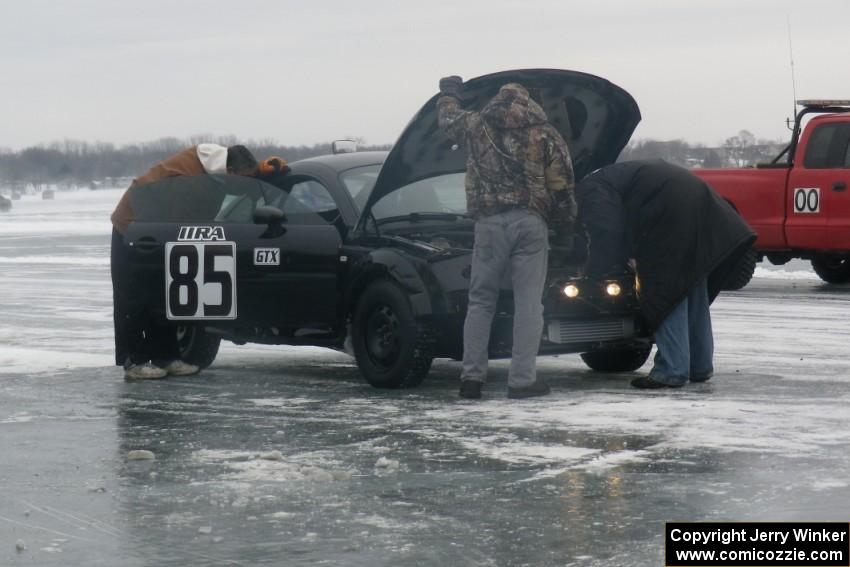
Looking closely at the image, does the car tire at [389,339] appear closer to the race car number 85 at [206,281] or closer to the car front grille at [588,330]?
the car front grille at [588,330]

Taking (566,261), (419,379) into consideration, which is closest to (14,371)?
(419,379)

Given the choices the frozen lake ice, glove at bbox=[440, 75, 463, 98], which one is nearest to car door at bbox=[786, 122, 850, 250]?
the frozen lake ice

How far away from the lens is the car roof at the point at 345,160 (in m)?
10.5

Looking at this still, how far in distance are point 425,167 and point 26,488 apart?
3.92 m

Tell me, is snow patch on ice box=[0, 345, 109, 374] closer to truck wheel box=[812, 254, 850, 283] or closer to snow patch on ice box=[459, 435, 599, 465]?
snow patch on ice box=[459, 435, 599, 465]

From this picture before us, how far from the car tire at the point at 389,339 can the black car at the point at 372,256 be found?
0.4 inches

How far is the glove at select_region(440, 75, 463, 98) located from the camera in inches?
360

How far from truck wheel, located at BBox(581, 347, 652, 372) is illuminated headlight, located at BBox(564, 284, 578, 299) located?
99cm

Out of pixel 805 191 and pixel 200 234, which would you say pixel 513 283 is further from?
pixel 805 191

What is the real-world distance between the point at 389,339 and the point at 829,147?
9.66 m

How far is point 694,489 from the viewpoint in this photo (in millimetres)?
6312

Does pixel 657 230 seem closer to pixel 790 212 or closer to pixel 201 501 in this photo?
pixel 201 501

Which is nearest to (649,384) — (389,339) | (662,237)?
(662,237)

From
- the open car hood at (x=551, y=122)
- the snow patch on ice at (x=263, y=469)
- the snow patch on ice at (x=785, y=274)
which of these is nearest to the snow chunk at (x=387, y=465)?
the snow patch on ice at (x=263, y=469)
